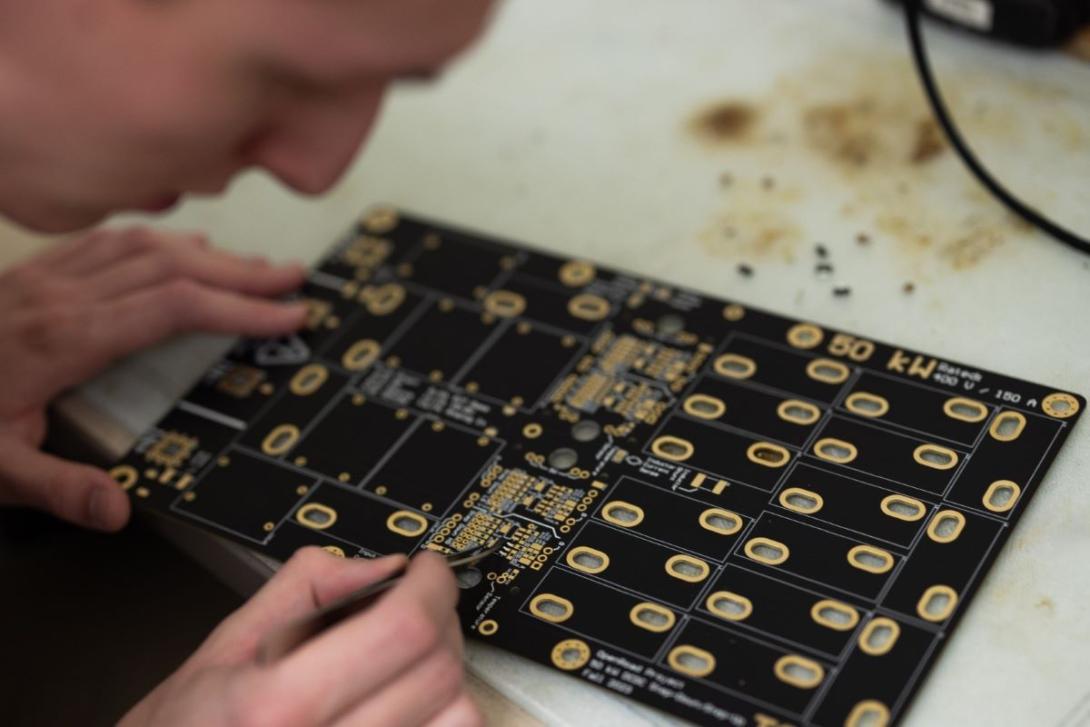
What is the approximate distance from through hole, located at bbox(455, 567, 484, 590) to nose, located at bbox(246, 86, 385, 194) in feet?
0.96

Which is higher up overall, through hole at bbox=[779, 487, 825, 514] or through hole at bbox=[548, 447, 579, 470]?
through hole at bbox=[779, 487, 825, 514]

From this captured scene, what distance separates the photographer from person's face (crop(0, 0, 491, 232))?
0.68 m

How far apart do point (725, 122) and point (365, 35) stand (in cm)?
74

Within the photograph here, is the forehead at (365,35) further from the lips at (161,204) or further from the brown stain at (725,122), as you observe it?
the brown stain at (725,122)


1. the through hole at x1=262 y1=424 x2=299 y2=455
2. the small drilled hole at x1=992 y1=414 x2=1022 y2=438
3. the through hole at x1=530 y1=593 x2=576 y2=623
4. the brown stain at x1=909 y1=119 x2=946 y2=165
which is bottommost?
the through hole at x1=262 y1=424 x2=299 y2=455

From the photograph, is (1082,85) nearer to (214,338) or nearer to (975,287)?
(975,287)

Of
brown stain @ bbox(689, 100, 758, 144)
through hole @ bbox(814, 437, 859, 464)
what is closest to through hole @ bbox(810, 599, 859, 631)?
through hole @ bbox(814, 437, 859, 464)

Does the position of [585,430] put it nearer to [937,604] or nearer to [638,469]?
[638,469]

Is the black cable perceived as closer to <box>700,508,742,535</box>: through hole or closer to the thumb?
<box>700,508,742,535</box>: through hole

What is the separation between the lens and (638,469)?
97 centimetres

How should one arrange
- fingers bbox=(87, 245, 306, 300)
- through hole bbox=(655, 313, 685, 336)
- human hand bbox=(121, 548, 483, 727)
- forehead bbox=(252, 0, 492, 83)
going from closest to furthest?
forehead bbox=(252, 0, 492, 83) → human hand bbox=(121, 548, 483, 727) → through hole bbox=(655, 313, 685, 336) → fingers bbox=(87, 245, 306, 300)

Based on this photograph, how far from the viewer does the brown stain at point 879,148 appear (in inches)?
46.6

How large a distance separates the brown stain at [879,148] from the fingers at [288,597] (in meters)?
0.51

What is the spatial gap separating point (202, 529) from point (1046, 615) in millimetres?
621
